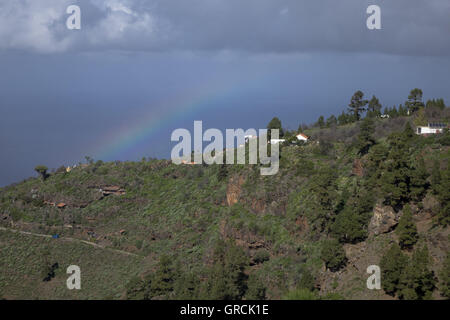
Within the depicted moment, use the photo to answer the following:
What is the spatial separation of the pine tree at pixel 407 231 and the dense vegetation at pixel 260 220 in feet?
0.28

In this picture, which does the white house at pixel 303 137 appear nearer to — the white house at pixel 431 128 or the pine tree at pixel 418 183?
the white house at pixel 431 128

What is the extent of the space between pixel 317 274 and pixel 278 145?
20317 millimetres

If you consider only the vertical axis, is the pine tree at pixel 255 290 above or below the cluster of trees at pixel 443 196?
below

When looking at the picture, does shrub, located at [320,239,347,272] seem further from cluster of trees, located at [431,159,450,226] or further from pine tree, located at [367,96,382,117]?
pine tree, located at [367,96,382,117]

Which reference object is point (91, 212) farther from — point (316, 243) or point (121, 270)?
point (316, 243)

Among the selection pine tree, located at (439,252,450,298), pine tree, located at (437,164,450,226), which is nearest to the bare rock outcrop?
pine tree, located at (437,164,450,226)

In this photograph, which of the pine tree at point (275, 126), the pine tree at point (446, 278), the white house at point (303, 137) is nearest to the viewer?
the pine tree at point (446, 278)

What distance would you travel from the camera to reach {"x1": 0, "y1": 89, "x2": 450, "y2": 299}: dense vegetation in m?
33.5

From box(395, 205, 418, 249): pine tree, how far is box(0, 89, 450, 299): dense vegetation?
9cm

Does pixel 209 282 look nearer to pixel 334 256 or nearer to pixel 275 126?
pixel 334 256

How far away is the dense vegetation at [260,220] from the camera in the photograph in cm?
3353

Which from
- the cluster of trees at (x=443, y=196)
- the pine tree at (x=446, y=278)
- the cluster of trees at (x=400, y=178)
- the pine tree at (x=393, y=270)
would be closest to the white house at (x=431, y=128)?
the cluster of trees at (x=400, y=178)

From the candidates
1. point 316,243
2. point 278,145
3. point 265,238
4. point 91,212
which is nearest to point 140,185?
point 91,212

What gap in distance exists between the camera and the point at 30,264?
155ft
